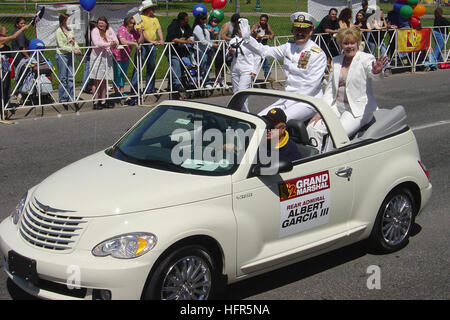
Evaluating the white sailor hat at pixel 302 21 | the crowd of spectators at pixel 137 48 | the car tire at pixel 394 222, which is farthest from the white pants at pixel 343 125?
the crowd of spectators at pixel 137 48

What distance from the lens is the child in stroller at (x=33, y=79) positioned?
1293 cm

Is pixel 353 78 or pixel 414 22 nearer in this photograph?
pixel 353 78

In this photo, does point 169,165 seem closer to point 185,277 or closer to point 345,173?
point 185,277

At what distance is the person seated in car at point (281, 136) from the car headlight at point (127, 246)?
Answer: 4.84 ft

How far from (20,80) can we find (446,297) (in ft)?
31.0

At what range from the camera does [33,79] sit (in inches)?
514

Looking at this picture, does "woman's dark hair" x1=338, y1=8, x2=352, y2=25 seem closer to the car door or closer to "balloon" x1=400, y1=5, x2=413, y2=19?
→ "balloon" x1=400, y1=5, x2=413, y2=19

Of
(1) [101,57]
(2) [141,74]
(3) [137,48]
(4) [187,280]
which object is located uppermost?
(3) [137,48]

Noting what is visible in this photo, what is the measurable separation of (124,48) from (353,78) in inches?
293

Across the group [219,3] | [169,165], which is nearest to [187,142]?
[169,165]

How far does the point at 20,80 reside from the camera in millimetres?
12898
